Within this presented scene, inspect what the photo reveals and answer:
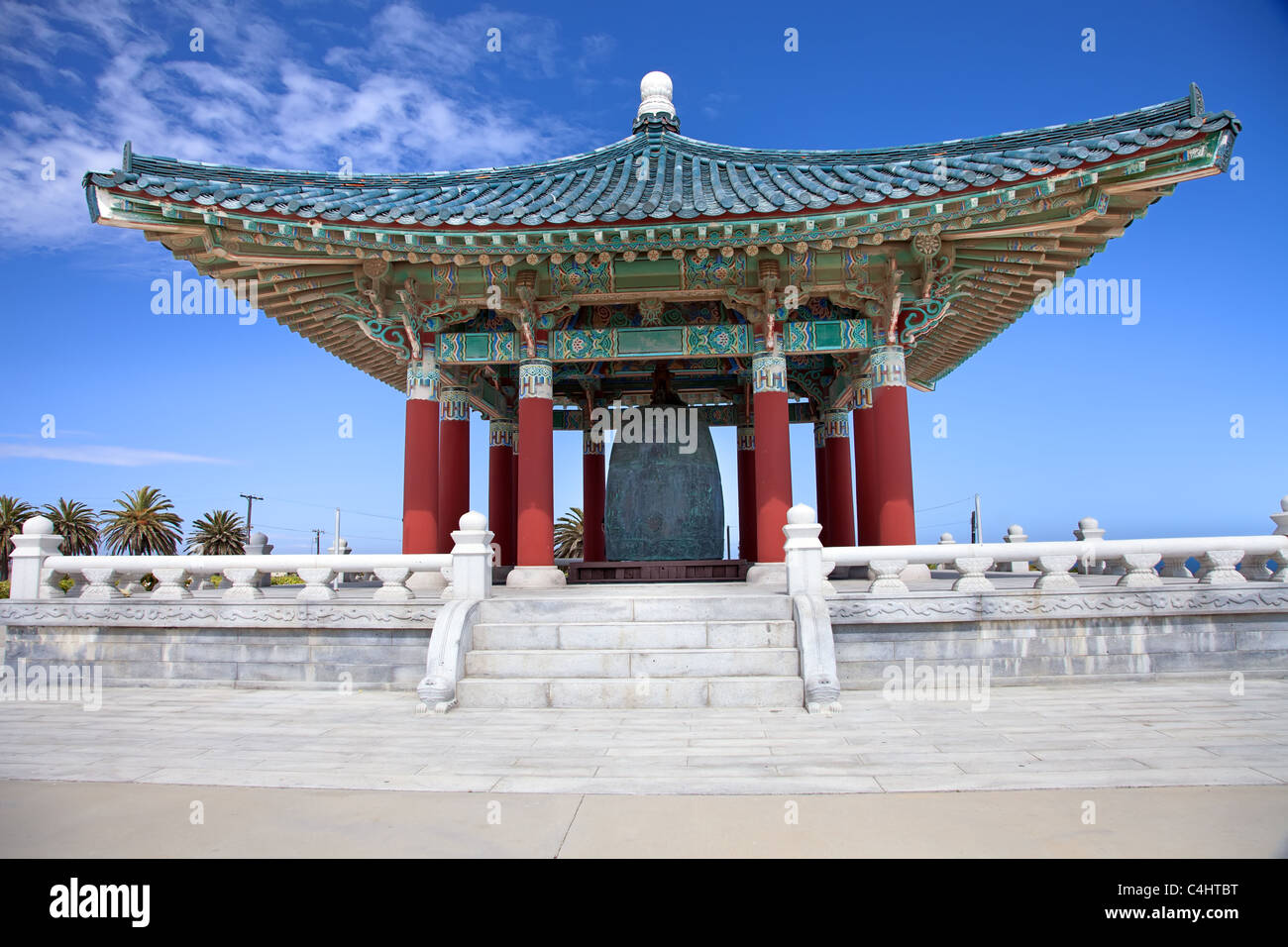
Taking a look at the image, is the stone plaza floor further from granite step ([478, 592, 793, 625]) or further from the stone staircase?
granite step ([478, 592, 793, 625])

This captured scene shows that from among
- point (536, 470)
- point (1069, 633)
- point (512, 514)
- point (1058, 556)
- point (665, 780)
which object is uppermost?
point (536, 470)

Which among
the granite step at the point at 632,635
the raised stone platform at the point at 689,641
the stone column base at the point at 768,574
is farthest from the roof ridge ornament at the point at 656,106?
the granite step at the point at 632,635

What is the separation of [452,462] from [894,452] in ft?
27.1

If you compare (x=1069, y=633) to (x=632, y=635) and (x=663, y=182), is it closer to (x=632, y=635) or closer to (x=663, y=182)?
(x=632, y=635)

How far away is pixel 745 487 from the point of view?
734 inches

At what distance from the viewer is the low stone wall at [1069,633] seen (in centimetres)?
916

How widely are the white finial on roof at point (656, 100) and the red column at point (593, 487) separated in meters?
7.27

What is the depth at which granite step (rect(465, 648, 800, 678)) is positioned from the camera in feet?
28.6

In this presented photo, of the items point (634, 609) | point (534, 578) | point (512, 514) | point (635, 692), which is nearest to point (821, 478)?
point (512, 514)

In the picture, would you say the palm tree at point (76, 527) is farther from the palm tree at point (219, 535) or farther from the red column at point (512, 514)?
the red column at point (512, 514)

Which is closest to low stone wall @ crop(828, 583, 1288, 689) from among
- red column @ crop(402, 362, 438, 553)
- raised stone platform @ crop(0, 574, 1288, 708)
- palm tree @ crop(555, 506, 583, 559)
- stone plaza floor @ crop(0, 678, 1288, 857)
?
raised stone platform @ crop(0, 574, 1288, 708)

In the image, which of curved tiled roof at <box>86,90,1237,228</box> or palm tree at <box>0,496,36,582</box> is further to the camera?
palm tree at <box>0,496,36,582</box>

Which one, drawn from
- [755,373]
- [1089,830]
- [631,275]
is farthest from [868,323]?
[1089,830]

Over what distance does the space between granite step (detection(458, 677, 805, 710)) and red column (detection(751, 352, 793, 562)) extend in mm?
4541
